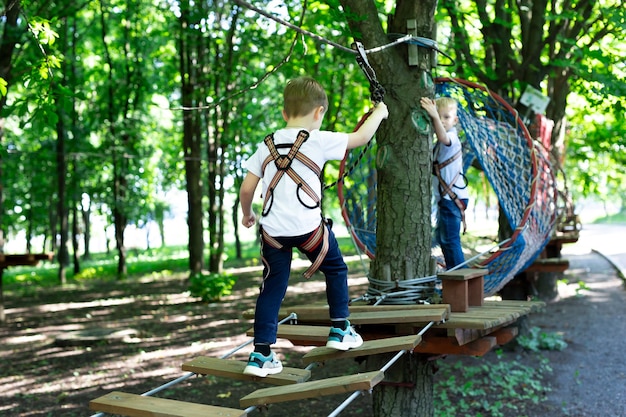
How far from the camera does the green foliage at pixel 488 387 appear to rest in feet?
22.0

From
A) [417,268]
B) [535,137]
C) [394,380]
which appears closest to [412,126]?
[417,268]

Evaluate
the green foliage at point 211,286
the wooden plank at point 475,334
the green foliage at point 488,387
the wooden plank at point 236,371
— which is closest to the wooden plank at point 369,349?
the wooden plank at point 236,371

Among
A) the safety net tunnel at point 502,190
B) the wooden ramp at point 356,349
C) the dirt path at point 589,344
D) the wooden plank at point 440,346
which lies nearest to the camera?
the wooden ramp at point 356,349

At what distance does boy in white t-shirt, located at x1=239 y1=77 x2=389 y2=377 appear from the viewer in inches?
122

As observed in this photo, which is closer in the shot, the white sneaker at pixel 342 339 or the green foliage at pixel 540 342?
the white sneaker at pixel 342 339

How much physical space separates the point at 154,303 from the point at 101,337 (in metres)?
3.71

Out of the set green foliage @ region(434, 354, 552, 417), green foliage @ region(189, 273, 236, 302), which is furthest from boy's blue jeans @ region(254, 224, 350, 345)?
green foliage @ region(189, 273, 236, 302)

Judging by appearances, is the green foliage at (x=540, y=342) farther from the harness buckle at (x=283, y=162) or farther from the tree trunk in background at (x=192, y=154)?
the tree trunk in background at (x=192, y=154)

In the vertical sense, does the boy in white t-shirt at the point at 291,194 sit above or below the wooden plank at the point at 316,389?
above

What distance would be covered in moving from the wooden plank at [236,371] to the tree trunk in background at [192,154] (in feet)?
35.8

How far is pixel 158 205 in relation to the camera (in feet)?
136

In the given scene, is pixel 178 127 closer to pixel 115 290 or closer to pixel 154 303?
pixel 115 290

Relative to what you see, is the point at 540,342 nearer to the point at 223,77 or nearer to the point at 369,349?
the point at 369,349

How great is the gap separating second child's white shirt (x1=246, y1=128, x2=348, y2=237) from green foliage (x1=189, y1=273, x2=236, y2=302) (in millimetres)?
9699
